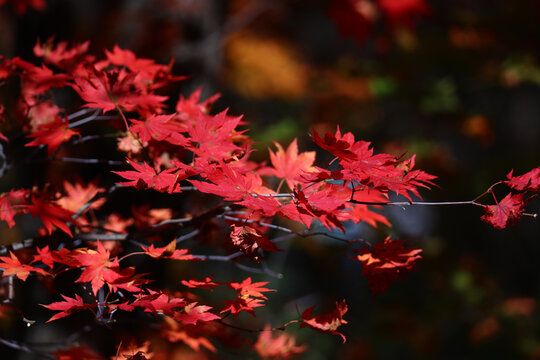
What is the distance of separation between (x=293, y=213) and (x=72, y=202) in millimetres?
1136

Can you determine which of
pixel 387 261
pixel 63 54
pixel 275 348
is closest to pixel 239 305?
pixel 387 261

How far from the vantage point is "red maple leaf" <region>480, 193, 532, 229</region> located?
53.2 inches

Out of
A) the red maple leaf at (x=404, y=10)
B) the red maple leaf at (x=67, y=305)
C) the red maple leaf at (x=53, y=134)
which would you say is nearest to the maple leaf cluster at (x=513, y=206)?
the red maple leaf at (x=67, y=305)

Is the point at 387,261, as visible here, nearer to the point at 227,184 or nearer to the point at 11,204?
the point at 227,184

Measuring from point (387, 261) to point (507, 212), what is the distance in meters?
0.42

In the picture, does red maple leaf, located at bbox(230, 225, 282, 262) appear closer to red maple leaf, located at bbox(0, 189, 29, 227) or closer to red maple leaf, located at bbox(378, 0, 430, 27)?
red maple leaf, located at bbox(0, 189, 29, 227)

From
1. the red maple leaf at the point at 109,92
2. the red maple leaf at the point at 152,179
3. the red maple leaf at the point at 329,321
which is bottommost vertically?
the red maple leaf at the point at 329,321

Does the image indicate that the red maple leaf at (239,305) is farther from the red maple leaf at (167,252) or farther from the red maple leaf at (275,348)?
the red maple leaf at (275,348)

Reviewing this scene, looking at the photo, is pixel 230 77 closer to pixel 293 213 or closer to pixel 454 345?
pixel 454 345

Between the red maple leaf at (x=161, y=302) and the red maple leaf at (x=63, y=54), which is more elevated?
the red maple leaf at (x=63, y=54)

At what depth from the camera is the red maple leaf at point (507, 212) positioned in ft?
4.44

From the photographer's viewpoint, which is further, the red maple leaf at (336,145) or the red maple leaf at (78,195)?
the red maple leaf at (78,195)

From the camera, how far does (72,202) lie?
1966 millimetres

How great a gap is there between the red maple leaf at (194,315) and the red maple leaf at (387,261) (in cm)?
55
